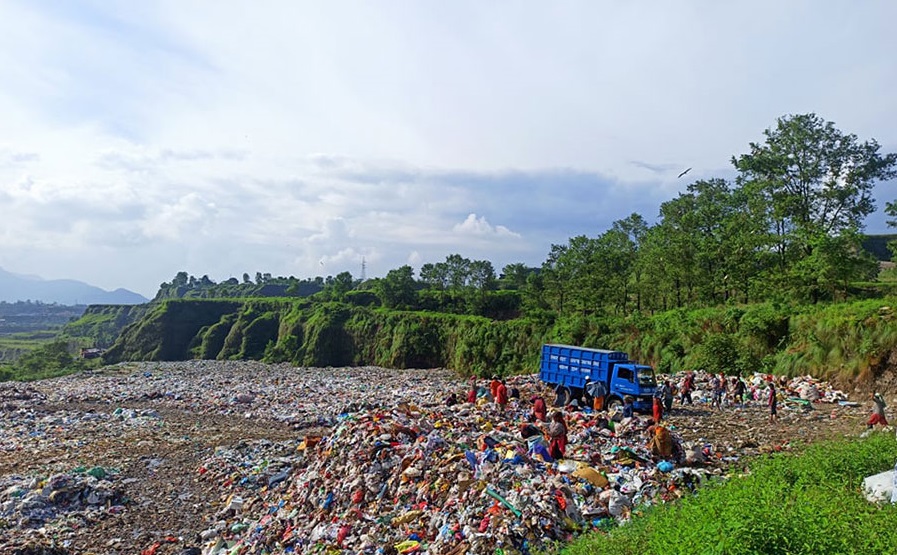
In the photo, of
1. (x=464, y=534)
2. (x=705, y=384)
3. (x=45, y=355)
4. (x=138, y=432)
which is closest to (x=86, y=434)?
(x=138, y=432)

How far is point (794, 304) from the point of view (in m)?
21.5

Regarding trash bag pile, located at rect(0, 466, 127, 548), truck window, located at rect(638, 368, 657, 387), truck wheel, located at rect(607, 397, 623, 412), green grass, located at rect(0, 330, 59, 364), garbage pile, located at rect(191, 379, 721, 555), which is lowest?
green grass, located at rect(0, 330, 59, 364)

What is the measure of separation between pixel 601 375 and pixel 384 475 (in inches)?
314

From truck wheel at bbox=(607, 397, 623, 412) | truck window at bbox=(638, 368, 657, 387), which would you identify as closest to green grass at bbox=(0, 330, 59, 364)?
truck wheel at bbox=(607, 397, 623, 412)

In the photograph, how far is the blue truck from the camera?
14930 mm

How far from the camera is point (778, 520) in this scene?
4.78 m

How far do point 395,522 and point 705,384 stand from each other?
14212 mm

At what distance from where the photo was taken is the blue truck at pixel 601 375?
14.9 meters

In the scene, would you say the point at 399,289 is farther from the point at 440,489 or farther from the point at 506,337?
the point at 440,489

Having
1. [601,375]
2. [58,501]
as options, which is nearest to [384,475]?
[58,501]

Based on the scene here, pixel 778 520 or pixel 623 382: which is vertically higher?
pixel 778 520

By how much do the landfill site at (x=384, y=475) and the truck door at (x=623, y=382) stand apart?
1063 mm

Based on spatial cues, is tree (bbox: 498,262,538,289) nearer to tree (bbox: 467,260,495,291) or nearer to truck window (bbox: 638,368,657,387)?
tree (bbox: 467,260,495,291)

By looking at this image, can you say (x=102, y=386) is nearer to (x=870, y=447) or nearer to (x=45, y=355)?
(x=45, y=355)
